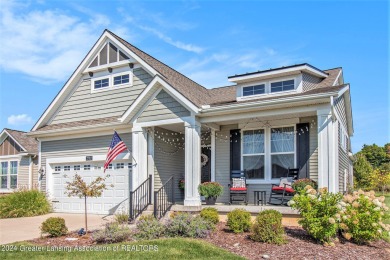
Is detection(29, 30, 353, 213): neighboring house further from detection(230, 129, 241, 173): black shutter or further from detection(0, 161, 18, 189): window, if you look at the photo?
detection(0, 161, 18, 189): window

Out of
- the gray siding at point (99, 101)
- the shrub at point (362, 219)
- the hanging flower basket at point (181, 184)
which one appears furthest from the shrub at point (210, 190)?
the gray siding at point (99, 101)

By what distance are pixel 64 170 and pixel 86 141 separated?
1714 millimetres

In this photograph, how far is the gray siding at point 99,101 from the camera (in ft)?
45.8

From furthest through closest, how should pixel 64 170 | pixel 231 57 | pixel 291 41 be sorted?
pixel 64 170 < pixel 231 57 < pixel 291 41

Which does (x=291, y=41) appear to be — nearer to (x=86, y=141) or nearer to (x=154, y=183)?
(x=154, y=183)

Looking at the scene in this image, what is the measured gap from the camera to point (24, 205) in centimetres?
1377

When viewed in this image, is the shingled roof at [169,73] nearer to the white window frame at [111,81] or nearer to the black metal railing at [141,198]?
the white window frame at [111,81]

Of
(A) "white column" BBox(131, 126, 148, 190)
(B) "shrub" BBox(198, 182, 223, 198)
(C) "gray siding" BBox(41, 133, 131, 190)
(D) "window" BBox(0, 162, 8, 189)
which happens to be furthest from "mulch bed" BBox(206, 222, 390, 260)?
(D) "window" BBox(0, 162, 8, 189)

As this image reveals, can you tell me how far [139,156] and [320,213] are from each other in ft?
21.5

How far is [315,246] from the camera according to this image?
7551 mm

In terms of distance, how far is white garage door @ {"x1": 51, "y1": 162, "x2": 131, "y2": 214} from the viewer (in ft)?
44.0

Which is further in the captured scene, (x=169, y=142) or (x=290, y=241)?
(x=169, y=142)

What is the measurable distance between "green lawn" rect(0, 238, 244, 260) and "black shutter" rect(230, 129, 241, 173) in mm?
5230

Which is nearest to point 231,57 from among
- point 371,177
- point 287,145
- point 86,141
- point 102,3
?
point 287,145
